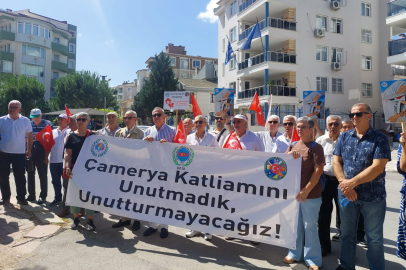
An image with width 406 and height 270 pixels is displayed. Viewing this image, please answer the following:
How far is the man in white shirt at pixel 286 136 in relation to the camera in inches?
192

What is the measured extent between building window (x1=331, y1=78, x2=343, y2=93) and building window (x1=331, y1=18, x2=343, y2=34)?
4.32m

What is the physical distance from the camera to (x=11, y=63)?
46625 mm

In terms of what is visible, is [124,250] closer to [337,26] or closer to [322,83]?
[322,83]

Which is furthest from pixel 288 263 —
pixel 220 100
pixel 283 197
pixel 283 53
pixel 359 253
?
pixel 283 53

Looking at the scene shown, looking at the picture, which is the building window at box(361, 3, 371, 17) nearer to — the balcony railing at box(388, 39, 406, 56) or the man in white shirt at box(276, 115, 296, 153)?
the balcony railing at box(388, 39, 406, 56)

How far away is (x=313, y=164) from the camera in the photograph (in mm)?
3902

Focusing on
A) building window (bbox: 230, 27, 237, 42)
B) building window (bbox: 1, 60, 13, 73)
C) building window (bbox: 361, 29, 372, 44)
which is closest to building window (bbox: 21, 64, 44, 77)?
building window (bbox: 1, 60, 13, 73)

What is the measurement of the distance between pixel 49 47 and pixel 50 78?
16.5ft

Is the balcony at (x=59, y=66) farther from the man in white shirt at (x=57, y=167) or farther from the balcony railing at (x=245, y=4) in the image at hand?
the man in white shirt at (x=57, y=167)

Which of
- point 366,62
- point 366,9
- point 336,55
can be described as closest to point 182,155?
point 336,55

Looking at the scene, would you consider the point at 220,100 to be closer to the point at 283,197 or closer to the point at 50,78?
the point at 283,197

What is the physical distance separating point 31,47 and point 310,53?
4225 cm

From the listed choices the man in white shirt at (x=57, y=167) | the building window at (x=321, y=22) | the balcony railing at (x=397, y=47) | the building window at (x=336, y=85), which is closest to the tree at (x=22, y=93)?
the building window at (x=321, y=22)

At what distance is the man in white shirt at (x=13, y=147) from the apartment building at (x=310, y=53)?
20738 mm
